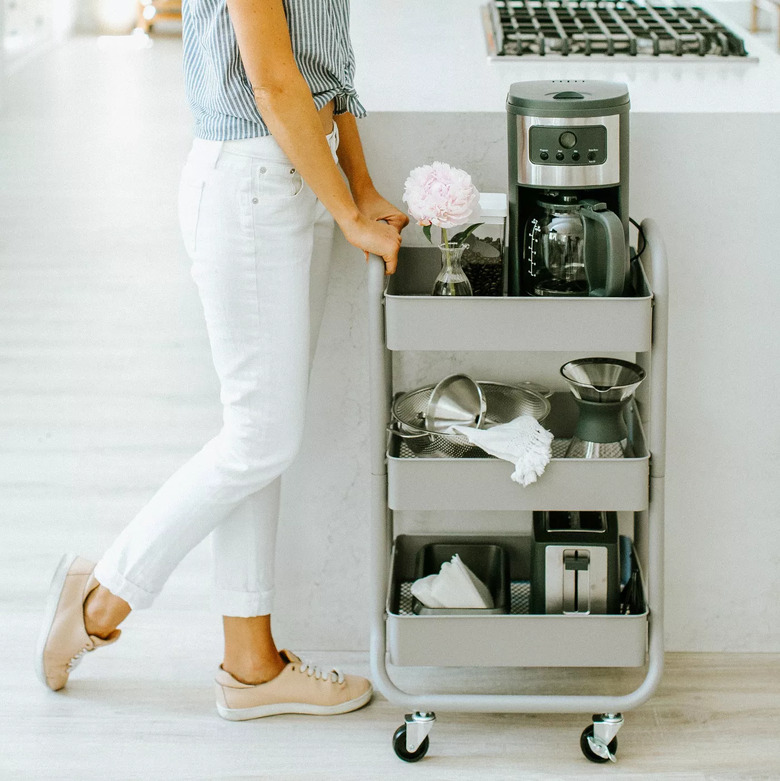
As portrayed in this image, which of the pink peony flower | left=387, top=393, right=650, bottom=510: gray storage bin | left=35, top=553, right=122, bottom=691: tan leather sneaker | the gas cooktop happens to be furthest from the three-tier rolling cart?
the gas cooktop

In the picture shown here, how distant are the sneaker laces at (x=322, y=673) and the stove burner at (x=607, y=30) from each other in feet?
4.72

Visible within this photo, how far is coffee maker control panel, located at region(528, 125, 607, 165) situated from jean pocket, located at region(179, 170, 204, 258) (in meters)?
0.52

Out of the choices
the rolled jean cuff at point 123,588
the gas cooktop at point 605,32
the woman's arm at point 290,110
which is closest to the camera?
the woman's arm at point 290,110

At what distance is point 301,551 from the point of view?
2.25m

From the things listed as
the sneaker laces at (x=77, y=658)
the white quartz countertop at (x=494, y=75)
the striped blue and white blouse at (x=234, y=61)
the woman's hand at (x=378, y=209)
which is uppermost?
the striped blue and white blouse at (x=234, y=61)

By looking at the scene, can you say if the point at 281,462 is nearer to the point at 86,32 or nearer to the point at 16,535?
the point at 16,535

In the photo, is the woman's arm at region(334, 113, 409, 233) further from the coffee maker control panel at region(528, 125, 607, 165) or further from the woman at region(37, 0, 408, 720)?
the coffee maker control panel at region(528, 125, 607, 165)

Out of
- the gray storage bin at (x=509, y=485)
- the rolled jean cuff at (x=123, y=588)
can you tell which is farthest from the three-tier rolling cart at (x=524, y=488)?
the rolled jean cuff at (x=123, y=588)

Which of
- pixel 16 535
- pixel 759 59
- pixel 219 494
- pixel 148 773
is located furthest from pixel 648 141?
pixel 16 535

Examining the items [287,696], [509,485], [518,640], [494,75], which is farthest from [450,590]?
[494,75]

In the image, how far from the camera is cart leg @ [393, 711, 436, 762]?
1.92 metres

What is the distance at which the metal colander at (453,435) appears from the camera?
1882mm

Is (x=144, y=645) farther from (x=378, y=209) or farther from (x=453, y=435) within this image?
(x=378, y=209)

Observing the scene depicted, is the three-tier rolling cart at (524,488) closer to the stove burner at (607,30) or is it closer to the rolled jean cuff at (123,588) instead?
the rolled jean cuff at (123,588)
